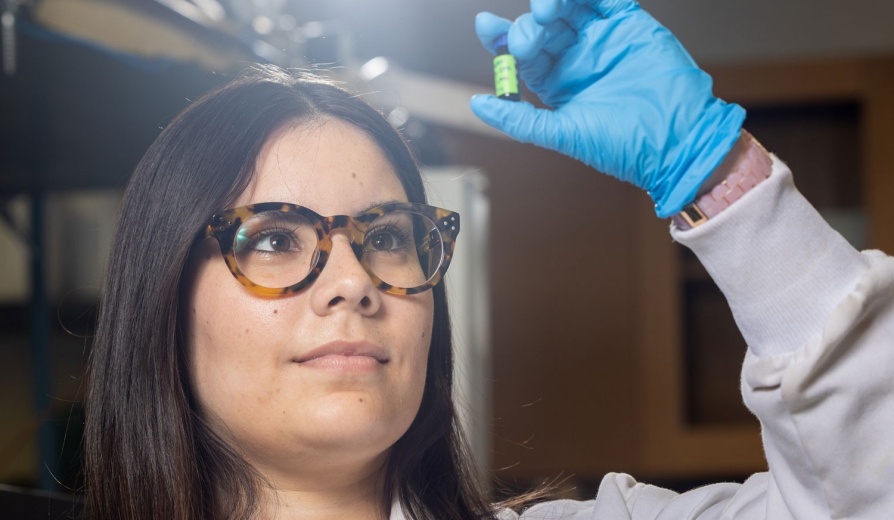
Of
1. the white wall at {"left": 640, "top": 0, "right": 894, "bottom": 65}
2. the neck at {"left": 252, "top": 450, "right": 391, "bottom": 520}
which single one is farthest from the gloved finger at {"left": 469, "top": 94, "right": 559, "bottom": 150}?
the white wall at {"left": 640, "top": 0, "right": 894, "bottom": 65}

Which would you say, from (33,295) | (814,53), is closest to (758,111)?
(814,53)

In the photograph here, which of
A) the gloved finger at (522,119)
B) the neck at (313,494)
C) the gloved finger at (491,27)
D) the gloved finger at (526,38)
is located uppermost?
the gloved finger at (491,27)

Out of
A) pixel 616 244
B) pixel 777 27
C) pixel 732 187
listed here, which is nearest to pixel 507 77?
pixel 732 187

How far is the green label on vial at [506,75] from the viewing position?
976 mm

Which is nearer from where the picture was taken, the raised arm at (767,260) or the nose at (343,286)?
the raised arm at (767,260)

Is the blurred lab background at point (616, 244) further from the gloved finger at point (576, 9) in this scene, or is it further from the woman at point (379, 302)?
the gloved finger at point (576, 9)

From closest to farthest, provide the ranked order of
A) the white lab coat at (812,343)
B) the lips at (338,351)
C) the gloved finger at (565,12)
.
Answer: the white lab coat at (812,343) → the gloved finger at (565,12) → the lips at (338,351)

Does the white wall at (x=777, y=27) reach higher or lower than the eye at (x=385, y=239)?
higher

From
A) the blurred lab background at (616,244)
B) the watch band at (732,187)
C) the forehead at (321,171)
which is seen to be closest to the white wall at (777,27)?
the blurred lab background at (616,244)

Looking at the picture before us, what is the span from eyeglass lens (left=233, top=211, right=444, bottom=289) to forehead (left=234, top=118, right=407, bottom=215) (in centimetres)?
3

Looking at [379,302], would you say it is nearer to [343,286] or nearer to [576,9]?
[343,286]

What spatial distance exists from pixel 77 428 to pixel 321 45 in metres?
1.31

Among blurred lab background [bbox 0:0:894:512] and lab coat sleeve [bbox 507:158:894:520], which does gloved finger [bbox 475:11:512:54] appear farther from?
blurred lab background [bbox 0:0:894:512]

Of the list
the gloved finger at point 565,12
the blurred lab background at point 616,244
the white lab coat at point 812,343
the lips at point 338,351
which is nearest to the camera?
the white lab coat at point 812,343
